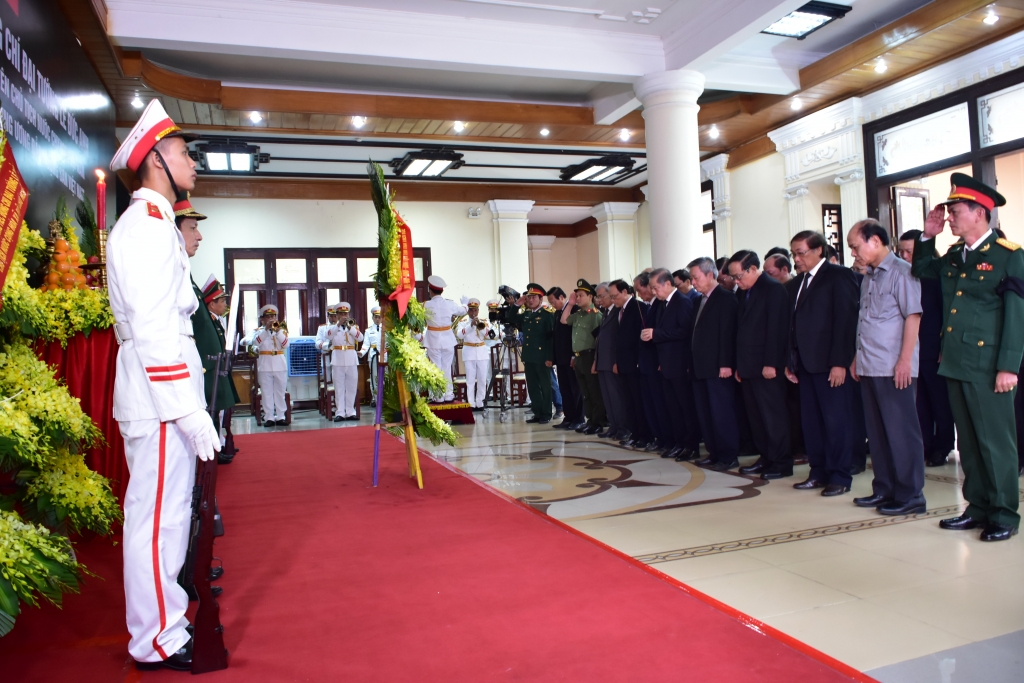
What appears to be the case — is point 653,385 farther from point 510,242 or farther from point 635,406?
point 510,242

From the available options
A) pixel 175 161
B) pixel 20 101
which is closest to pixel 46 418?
pixel 175 161

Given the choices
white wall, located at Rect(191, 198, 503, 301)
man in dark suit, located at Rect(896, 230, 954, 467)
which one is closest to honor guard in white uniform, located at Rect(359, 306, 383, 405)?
white wall, located at Rect(191, 198, 503, 301)

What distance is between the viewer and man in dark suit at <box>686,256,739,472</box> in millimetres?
4812

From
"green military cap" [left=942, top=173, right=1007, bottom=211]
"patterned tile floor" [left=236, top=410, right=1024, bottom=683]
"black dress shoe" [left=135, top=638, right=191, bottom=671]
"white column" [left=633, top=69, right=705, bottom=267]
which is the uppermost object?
"white column" [left=633, top=69, right=705, bottom=267]

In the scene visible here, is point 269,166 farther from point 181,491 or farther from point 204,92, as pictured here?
point 181,491

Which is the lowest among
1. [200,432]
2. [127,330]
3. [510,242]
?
[200,432]

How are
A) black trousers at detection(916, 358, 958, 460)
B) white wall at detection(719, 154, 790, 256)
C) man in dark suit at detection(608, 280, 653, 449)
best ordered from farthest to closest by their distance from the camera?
white wall at detection(719, 154, 790, 256) → man in dark suit at detection(608, 280, 653, 449) → black trousers at detection(916, 358, 958, 460)

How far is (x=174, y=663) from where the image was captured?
2.03 meters

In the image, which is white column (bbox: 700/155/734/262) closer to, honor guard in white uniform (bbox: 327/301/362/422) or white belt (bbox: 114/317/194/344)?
honor guard in white uniform (bbox: 327/301/362/422)

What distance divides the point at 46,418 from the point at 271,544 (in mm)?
1116

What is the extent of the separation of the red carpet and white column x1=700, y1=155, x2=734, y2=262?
8619 mm

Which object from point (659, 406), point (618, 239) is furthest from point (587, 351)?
point (618, 239)

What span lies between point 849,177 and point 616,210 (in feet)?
19.3

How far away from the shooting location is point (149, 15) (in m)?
6.10
